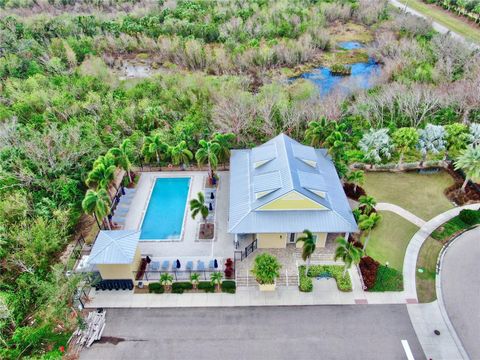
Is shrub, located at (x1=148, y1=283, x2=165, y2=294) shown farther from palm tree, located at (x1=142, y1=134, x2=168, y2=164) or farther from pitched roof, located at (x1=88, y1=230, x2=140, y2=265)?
palm tree, located at (x1=142, y1=134, x2=168, y2=164)

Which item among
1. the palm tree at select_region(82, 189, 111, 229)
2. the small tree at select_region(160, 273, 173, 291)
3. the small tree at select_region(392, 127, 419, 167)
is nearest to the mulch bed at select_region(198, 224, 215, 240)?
the small tree at select_region(160, 273, 173, 291)

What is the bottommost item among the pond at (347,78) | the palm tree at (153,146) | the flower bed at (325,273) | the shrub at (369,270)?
the flower bed at (325,273)

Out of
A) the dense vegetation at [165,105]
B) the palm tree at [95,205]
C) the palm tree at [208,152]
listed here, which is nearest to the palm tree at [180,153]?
the dense vegetation at [165,105]

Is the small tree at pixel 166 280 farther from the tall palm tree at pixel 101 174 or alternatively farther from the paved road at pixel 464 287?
the paved road at pixel 464 287

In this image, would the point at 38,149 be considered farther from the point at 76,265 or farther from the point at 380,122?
the point at 380,122

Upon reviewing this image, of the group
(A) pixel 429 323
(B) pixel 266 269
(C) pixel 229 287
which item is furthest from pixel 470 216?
(C) pixel 229 287

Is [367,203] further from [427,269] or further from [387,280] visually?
[427,269]
